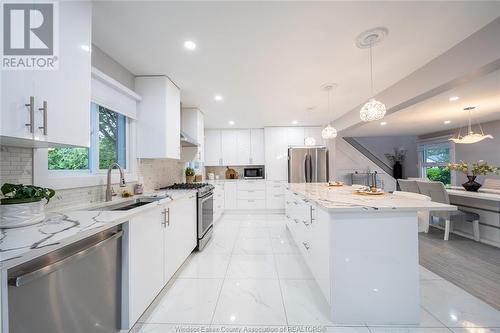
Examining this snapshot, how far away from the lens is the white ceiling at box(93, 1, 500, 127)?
1.54 meters

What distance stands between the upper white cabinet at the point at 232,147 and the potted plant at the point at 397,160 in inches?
211

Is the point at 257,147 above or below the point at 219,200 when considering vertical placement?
above

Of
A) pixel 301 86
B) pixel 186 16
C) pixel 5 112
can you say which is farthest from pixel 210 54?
pixel 5 112

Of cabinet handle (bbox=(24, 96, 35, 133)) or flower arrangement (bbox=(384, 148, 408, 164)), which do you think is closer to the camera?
cabinet handle (bbox=(24, 96, 35, 133))

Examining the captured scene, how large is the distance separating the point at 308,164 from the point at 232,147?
2.12 metres

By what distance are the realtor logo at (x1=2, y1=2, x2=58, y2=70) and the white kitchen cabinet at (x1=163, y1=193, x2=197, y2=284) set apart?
1337 millimetres

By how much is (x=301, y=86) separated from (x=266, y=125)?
253 cm

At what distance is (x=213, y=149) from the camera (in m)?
5.75

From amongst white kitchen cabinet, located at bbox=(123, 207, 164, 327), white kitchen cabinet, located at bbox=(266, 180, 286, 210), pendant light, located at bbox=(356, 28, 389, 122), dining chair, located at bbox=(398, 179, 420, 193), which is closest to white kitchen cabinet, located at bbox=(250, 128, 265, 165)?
white kitchen cabinet, located at bbox=(266, 180, 286, 210)

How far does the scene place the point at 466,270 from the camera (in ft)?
7.49

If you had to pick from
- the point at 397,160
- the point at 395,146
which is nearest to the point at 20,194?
the point at 397,160

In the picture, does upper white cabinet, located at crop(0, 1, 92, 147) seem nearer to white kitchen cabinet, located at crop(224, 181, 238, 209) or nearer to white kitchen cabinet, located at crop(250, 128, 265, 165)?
white kitchen cabinet, located at crop(224, 181, 238, 209)

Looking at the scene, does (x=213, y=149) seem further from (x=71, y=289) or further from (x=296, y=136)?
(x=71, y=289)

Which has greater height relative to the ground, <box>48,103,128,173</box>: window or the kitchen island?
<box>48,103,128,173</box>: window
